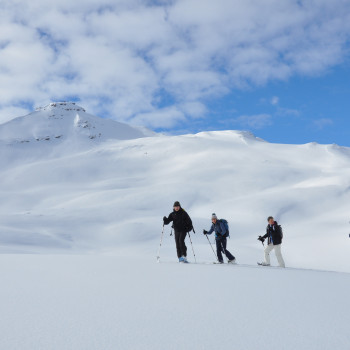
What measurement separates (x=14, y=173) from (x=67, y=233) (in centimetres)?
5639

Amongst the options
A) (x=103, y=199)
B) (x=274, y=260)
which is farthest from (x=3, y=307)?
(x=103, y=199)

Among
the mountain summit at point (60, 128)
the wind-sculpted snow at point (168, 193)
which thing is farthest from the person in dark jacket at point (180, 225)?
the mountain summit at point (60, 128)

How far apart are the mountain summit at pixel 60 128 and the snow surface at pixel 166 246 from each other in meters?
6.28

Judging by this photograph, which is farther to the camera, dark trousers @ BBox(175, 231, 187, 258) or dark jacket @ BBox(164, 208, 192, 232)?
dark jacket @ BBox(164, 208, 192, 232)

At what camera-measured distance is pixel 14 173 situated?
273 feet

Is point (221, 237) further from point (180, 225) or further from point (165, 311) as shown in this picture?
point (165, 311)

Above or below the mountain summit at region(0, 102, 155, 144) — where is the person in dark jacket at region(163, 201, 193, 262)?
below

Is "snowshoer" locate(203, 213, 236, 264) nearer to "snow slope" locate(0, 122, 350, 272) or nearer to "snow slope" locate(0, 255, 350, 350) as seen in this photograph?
"snow slope" locate(0, 255, 350, 350)

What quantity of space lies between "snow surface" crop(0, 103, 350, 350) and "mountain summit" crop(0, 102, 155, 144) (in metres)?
6.28

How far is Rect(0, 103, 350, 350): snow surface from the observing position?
13.0 feet

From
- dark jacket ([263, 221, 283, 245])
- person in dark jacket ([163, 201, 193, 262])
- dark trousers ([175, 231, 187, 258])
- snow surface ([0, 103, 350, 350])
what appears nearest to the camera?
snow surface ([0, 103, 350, 350])

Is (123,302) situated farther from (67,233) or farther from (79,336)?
(67,233)

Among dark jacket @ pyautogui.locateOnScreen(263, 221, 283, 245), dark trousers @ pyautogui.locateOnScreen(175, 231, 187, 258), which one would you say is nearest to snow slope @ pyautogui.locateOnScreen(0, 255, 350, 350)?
dark trousers @ pyautogui.locateOnScreen(175, 231, 187, 258)

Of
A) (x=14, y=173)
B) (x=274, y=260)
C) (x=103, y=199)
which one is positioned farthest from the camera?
(x=14, y=173)
